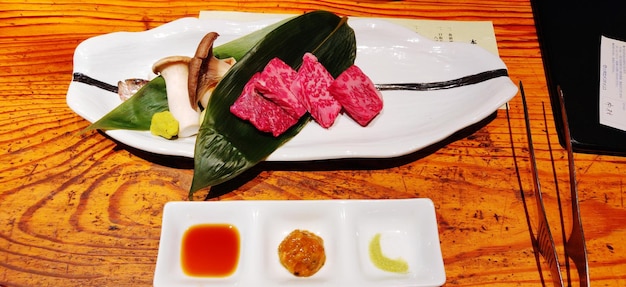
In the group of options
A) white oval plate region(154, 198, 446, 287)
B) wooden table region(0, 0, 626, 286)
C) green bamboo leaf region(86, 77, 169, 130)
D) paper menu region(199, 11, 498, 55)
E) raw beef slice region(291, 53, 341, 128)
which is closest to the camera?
white oval plate region(154, 198, 446, 287)

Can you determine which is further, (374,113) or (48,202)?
(374,113)

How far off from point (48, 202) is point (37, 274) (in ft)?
1.10

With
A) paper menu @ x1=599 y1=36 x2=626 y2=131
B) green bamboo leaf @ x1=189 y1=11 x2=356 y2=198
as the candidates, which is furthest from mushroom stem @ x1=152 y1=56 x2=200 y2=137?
paper menu @ x1=599 y1=36 x2=626 y2=131

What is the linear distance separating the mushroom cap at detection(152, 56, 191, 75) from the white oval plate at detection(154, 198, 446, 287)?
70 centimetres

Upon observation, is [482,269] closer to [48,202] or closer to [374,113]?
[374,113]

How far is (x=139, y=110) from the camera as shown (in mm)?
2195

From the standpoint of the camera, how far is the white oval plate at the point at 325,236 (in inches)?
72.2

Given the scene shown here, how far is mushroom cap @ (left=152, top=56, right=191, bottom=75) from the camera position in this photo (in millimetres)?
2178

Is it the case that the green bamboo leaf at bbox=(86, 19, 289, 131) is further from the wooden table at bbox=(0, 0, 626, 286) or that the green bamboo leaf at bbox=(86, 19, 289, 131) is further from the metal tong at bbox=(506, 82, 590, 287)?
the metal tong at bbox=(506, 82, 590, 287)

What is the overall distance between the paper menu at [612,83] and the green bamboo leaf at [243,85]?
1409 millimetres

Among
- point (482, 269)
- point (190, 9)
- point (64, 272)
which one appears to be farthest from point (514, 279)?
point (190, 9)

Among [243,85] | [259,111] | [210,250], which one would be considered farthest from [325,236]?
[243,85]

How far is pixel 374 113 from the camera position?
2309mm

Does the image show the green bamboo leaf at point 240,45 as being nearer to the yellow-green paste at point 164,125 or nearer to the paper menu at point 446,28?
the paper menu at point 446,28
